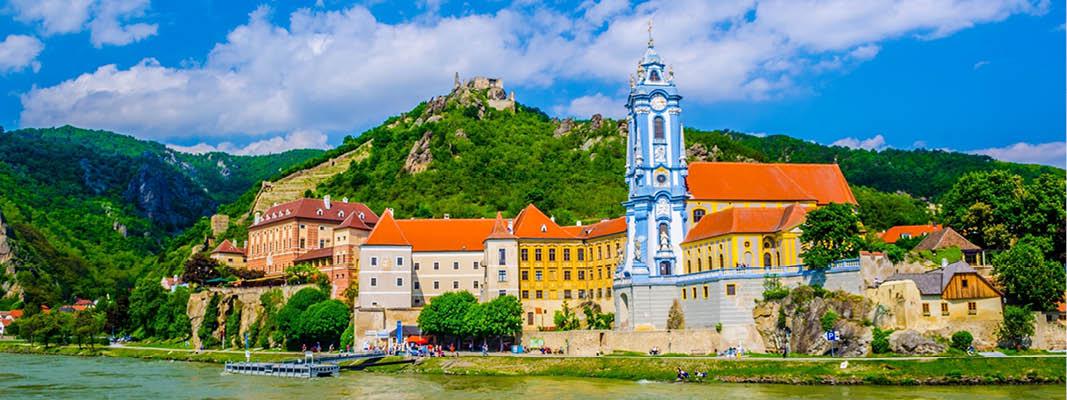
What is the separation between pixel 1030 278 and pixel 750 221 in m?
17.5

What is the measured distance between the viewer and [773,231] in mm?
64000

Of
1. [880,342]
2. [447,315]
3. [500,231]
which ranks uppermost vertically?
[500,231]

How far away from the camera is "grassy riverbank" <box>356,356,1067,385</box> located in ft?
160

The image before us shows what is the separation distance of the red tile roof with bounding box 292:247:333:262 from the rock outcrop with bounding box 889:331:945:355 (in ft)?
171

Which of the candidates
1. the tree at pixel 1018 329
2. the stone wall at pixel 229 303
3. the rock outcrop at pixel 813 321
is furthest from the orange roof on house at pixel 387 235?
the tree at pixel 1018 329

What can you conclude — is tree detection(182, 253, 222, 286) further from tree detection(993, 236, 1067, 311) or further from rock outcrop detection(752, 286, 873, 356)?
tree detection(993, 236, 1067, 311)

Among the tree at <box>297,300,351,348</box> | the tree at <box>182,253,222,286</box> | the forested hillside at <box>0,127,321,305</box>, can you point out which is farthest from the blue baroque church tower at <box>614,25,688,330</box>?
the forested hillside at <box>0,127,321,305</box>

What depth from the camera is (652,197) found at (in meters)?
69.9

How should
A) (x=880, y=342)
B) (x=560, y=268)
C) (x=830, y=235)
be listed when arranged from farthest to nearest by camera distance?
(x=560, y=268) < (x=830, y=235) < (x=880, y=342)

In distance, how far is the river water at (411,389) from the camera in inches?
1812

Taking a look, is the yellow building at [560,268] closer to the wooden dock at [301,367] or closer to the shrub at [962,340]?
the wooden dock at [301,367]

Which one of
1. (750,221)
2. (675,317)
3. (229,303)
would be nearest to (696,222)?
(750,221)

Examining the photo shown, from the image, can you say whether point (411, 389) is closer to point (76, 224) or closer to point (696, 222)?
point (696, 222)

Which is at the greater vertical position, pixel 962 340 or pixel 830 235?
pixel 830 235
